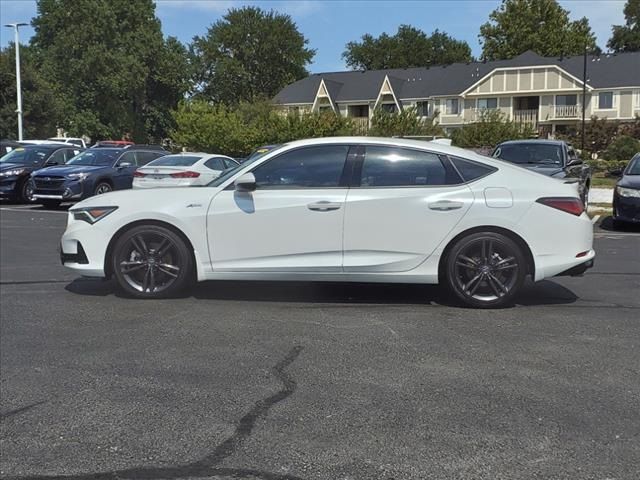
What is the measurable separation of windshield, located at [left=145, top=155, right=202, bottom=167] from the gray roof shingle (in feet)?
156

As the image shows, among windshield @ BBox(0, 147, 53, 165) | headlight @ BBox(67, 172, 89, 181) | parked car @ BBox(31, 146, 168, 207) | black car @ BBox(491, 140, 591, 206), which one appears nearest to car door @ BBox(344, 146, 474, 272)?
black car @ BBox(491, 140, 591, 206)

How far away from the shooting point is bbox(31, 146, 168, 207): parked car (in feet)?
55.4

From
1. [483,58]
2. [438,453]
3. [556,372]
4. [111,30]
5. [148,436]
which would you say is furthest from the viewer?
[483,58]

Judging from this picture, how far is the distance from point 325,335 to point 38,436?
2404 millimetres

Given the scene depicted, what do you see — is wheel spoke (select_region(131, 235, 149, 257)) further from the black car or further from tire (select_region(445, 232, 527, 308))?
the black car

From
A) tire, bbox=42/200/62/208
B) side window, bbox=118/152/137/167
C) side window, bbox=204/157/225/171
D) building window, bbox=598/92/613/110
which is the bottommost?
tire, bbox=42/200/62/208

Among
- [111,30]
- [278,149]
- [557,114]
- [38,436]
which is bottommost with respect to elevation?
[38,436]

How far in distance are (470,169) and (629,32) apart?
299 feet

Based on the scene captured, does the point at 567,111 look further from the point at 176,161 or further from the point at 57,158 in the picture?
the point at 176,161

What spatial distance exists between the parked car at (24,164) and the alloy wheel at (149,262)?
13.2 metres

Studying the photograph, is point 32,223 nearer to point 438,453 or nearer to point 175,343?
point 175,343

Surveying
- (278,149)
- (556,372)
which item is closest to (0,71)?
(278,149)

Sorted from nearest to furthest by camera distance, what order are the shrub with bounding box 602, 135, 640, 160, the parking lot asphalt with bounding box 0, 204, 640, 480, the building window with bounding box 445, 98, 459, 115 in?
1. the parking lot asphalt with bounding box 0, 204, 640, 480
2. the shrub with bounding box 602, 135, 640, 160
3. the building window with bounding box 445, 98, 459, 115

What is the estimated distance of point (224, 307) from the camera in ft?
21.1
